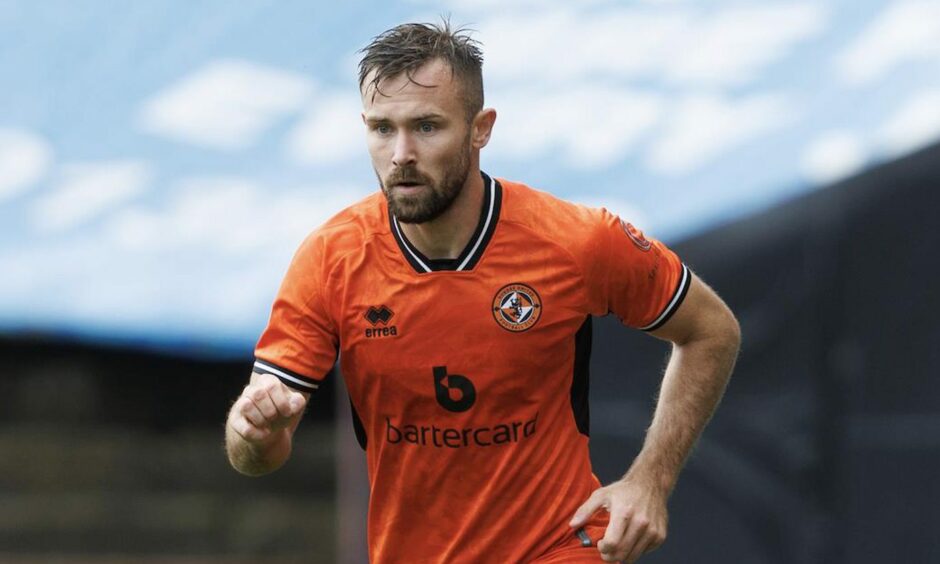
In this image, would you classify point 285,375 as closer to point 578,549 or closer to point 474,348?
point 474,348

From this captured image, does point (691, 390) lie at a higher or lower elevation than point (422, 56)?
lower

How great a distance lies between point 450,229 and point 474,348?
15.4 inches

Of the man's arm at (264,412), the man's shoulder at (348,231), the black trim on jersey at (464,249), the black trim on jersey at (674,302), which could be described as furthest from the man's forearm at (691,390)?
the man's arm at (264,412)

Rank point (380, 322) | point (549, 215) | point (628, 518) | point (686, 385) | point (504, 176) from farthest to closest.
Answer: point (504, 176), point (686, 385), point (549, 215), point (380, 322), point (628, 518)

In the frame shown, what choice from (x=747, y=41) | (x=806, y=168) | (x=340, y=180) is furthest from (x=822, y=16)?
(x=340, y=180)

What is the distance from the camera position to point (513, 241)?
4777 mm

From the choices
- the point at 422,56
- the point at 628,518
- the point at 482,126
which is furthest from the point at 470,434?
the point at 422,56

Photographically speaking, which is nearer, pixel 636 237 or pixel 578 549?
pixel 578 549

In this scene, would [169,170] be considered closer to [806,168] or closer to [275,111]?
[275,111]

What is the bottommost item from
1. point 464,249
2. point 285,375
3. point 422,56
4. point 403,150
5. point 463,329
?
point 285,375

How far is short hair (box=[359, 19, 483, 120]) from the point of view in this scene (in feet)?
15.1

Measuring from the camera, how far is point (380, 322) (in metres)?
4.69

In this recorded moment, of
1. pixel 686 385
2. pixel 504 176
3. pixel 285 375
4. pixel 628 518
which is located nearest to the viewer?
pixel 628 518

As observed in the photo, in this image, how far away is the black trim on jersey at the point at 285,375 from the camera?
15.1ft
